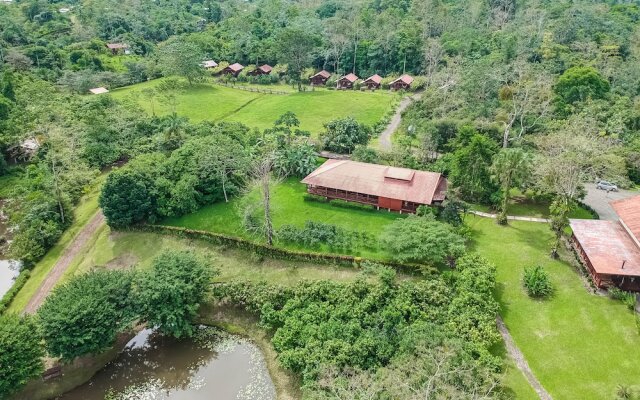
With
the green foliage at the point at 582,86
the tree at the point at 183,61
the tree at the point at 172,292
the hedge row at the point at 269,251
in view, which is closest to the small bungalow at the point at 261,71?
the tree at the point at 183,61

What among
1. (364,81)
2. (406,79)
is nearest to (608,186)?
(406,79)

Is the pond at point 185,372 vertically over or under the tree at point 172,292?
under

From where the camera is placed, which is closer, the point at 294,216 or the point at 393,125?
the point at 294,216

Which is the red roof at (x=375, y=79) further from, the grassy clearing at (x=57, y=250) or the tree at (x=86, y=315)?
the tree at (x=86, y=315)

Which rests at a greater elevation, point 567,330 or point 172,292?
point 172,292

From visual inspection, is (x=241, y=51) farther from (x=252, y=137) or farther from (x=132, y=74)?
(x=252, y=137)

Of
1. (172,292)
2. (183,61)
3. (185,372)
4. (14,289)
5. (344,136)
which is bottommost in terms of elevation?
(185,372)

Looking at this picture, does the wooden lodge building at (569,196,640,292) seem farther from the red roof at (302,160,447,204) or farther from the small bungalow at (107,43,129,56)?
the small bungalow at (107,43,129,56)

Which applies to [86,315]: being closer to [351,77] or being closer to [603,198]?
[603,198]
